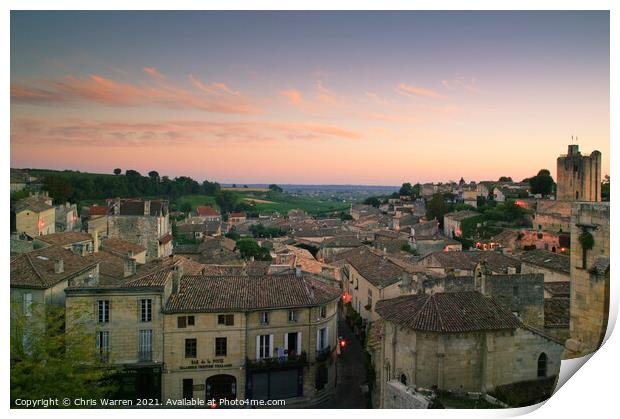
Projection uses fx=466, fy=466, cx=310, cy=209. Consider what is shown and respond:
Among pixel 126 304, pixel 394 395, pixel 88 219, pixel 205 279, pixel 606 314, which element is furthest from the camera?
pixel 88 219

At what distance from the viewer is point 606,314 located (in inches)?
461

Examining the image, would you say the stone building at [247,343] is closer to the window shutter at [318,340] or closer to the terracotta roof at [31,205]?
the window shutter at [318,340]

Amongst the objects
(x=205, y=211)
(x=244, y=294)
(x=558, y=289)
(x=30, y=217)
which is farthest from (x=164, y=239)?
(x=205, y=211)

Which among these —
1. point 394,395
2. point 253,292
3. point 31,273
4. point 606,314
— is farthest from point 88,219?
point 606,314

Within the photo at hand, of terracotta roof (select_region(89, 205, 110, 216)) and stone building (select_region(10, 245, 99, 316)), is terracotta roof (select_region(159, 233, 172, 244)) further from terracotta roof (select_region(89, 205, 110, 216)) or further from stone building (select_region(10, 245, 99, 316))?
stone building (select_region(10, 245, 99, 316))

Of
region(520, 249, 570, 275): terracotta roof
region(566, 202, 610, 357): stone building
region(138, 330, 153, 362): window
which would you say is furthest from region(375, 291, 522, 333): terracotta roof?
region(520, 249, 570, 275): terracotta roof

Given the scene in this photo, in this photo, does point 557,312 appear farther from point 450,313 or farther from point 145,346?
point 145,346

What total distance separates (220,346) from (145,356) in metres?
2.16

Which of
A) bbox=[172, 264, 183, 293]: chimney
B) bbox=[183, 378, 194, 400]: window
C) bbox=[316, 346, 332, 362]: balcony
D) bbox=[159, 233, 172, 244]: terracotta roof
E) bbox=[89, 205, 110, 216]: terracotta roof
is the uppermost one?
bbox=[89, 205, 110, 216]: terracotta roof

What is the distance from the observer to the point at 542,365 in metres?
12.3

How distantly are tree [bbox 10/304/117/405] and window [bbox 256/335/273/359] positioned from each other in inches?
167

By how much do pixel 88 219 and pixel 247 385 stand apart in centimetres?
2509

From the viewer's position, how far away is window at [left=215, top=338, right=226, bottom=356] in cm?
1410
